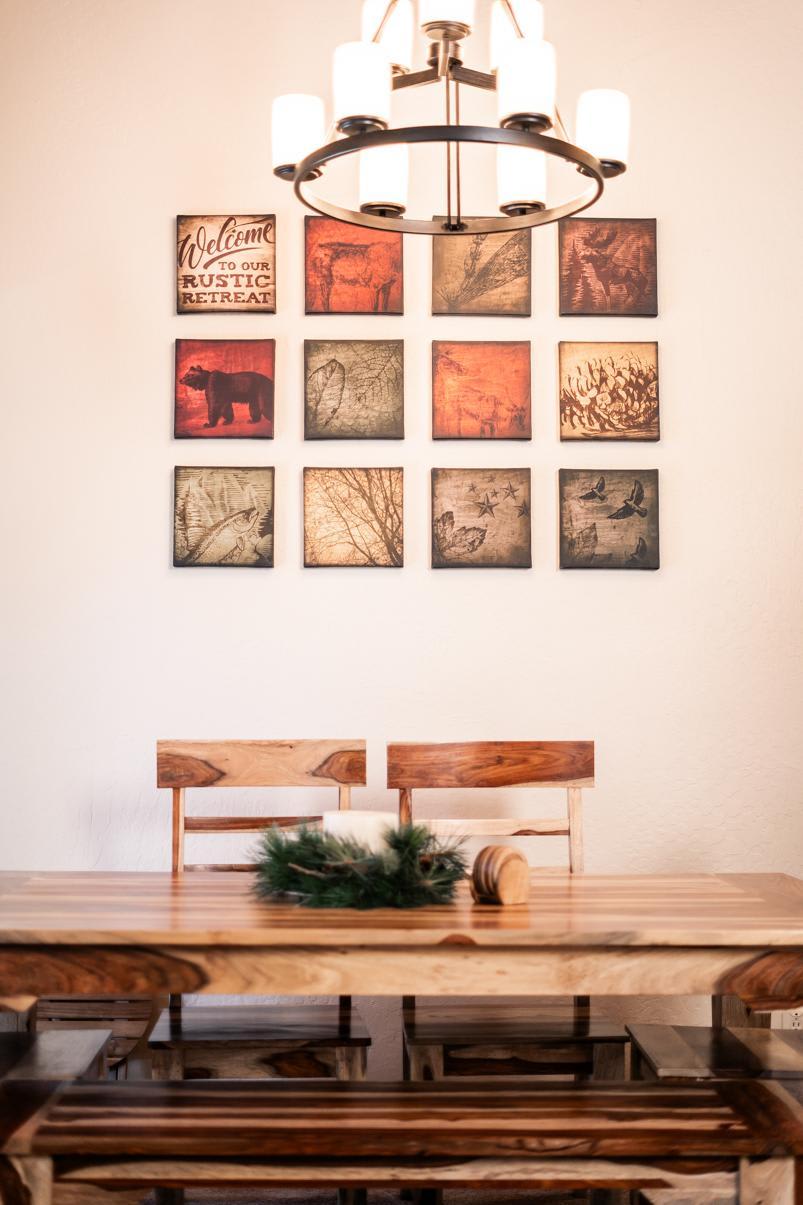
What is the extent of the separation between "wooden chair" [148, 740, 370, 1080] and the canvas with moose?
3.32 feet

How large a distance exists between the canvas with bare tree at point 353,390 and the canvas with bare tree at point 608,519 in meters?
0.48

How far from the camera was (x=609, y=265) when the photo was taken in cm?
306

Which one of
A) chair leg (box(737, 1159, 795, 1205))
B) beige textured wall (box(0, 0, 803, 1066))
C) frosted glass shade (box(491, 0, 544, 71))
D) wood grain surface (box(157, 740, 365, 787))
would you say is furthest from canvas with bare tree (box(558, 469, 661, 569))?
chair leg (box(737, 1159, 795, 1205))

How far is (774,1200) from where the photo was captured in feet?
4.98

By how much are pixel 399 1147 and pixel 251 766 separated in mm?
951

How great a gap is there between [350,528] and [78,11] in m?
1.54

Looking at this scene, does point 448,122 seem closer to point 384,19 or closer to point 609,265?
point 384,19

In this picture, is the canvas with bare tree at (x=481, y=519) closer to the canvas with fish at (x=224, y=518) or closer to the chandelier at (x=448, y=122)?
the canvas with fish at (x=224, y=518)

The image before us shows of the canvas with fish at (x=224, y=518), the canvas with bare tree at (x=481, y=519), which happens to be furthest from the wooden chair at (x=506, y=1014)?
the canvas with fish at (x=224, y=518)

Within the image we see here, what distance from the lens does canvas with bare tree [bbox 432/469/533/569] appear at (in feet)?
9.89

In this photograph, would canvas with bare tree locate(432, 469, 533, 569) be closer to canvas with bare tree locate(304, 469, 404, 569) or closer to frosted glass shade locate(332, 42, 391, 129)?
canvas with bare tree locate(304, 469, 404, 569)

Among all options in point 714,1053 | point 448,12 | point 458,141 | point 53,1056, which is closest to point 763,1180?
point 714,1053

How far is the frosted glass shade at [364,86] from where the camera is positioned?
1802 mm

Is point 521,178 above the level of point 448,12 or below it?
below
